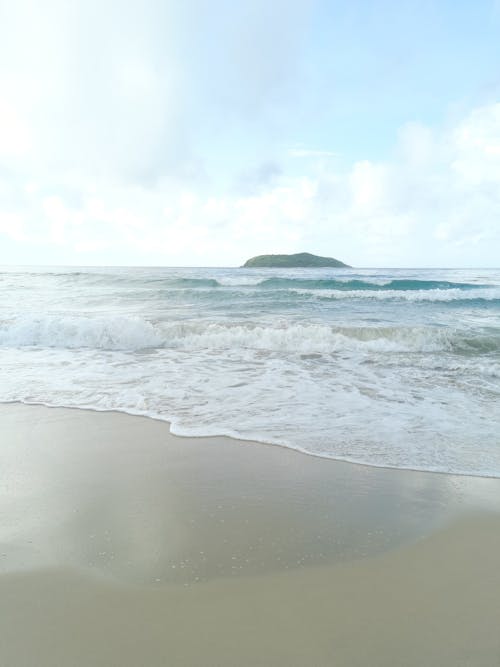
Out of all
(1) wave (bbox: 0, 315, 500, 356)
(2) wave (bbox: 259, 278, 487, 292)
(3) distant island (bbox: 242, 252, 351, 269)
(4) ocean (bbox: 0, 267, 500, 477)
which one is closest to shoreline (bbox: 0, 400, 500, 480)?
(4) ocean (bbox: 0, 267, 500, 477)

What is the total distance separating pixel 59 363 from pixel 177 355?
95.4 inches

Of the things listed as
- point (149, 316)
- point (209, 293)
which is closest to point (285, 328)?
point (149, 316)

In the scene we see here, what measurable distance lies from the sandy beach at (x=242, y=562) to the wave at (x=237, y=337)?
21.1ft

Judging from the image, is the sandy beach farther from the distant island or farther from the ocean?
the distant island

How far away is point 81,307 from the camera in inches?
655

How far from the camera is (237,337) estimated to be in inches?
417

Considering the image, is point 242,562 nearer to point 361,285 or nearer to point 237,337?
point 237,337

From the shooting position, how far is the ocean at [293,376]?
172 inches

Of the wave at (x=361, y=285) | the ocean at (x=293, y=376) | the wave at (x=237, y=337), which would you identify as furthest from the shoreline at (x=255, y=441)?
the wave at (x=361, y=285)

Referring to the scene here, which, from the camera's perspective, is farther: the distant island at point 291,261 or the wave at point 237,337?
the distant island at point 291,261

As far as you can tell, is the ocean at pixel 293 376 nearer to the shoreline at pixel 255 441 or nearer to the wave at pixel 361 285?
the shoreline at pixel 255 441

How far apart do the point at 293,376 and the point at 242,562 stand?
192 inches

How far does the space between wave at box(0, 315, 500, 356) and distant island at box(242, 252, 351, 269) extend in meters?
51.5

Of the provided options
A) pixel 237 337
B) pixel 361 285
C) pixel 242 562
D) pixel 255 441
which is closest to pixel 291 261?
pixel 361 285
